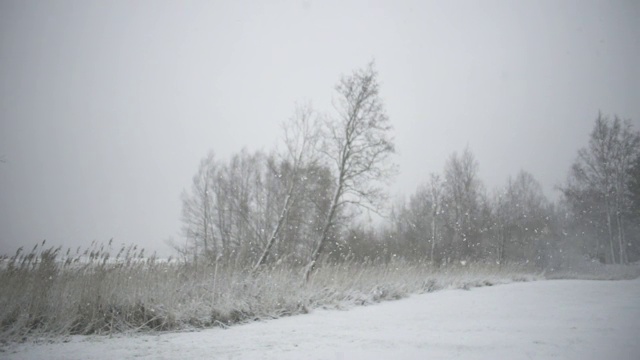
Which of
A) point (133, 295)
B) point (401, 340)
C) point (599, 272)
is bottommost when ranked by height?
point (599, 272)

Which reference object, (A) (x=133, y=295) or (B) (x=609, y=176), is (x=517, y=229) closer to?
(B) (x=609, y=176)

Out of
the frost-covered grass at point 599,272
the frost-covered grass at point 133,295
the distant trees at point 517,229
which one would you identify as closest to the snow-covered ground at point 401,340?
the frost-covered grass at point 133,295

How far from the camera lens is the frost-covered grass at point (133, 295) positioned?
399 cm

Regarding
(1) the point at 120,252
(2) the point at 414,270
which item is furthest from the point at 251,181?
(1) the point at 120,252

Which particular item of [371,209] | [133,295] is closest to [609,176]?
[371,209]

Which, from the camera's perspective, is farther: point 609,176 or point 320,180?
point 609,176

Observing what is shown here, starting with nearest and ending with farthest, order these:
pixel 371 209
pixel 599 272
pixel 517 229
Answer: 1. pixel 371 209
2. pixel 599 272
3. pixel 517 229

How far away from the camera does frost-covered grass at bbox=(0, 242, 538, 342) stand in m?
3.99

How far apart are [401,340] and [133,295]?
13.8 feet

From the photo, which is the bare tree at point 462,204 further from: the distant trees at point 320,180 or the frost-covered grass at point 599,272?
the distant trees at point 320,180

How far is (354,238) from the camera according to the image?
48.5 feet

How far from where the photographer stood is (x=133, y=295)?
4.54 meters

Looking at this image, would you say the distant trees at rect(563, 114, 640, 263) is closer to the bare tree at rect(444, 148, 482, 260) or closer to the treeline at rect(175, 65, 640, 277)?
the treeline at rect(175, 65, 640, 277)

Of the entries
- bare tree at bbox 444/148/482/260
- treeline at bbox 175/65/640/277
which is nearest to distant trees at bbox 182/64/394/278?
treeline at bbox 175/65/640/277
